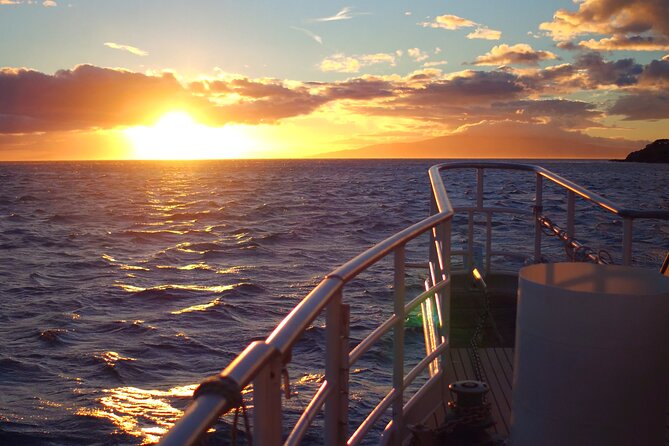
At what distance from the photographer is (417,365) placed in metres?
3.20

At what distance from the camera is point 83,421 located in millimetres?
8414

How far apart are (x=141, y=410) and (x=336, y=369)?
7245mm

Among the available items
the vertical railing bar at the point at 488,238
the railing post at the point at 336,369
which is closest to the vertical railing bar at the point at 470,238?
the vertical railing bar at the point at 488,238

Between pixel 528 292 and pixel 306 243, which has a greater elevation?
pixel 528 292

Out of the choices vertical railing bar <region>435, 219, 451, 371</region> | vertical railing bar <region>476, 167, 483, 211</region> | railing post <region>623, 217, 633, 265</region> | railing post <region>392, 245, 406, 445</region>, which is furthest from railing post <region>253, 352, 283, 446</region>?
vertical railing bar <region>476, 167, 483, 211</region>

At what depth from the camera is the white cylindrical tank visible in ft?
7.13

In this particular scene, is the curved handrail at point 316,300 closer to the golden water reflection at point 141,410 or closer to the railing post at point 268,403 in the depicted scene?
the railing post at point 268,403

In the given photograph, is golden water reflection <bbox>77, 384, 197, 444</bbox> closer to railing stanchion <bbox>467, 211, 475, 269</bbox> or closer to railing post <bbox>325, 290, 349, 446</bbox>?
railing stanchion <bbox>467, 211, 475, 269</bbox>

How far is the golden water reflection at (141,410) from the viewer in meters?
8.02

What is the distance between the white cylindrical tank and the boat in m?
0.11

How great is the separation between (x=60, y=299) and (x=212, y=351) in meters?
6.40

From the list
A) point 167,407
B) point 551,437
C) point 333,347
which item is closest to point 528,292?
point 551,437

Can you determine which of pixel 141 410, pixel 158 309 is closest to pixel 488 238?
pixel 141 410

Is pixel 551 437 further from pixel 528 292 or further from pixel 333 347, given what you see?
pixel 333 347
